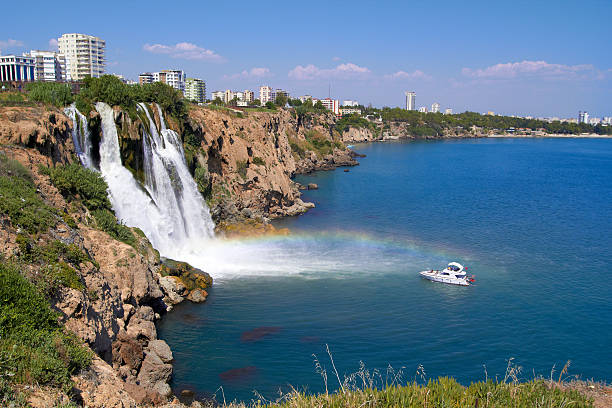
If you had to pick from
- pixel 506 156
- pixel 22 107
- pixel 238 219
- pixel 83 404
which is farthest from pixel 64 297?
pixel 506 156

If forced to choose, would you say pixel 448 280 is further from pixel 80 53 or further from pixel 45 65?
pixel 80 53

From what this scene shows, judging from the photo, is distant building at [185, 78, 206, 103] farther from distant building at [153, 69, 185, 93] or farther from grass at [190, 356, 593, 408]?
grass at [190, 356, 593, 408]

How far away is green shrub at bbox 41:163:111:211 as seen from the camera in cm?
2327

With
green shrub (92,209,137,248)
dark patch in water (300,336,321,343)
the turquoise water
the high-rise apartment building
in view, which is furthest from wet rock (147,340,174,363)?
the high-rise apartment building

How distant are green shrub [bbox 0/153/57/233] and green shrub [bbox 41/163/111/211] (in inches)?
88.4

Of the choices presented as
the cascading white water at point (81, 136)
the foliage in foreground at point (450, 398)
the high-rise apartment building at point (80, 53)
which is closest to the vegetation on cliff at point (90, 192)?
the cascading white water at point (81, 136)

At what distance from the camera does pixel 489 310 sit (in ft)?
85.8

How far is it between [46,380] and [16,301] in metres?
2.71

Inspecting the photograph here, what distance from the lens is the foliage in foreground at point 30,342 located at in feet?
33.7

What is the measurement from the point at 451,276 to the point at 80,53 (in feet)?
394

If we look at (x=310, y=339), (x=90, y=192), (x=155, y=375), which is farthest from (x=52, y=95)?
(x=310, y=339)

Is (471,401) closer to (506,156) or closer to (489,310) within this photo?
(489,310)

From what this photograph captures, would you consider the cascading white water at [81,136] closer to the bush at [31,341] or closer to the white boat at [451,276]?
the bush at [31,341]

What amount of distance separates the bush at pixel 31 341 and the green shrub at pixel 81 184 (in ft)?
35.0
